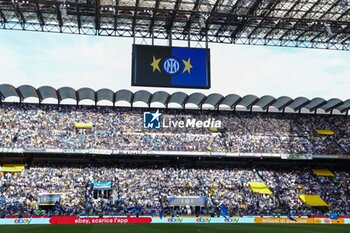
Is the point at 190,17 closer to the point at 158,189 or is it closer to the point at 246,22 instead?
the point at 246,22

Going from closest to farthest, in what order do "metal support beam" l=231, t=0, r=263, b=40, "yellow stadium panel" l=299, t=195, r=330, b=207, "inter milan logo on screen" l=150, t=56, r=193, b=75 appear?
1. "inter milan logo on screen" l=150, t=56, r=193, b=75
2. "metal support beam" l=231, t=0, r=263, b=40
3. "yellow stadium panel" l=299, t=195, r=330, b=207

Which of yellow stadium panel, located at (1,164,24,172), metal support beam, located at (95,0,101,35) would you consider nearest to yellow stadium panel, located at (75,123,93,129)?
yellow stadium panel, located at (1,164,24,172)

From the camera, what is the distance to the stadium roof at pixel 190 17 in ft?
112

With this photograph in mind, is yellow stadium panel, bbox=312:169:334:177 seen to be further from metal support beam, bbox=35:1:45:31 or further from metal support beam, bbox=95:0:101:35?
metal support beam, bbox=35:1:45:31

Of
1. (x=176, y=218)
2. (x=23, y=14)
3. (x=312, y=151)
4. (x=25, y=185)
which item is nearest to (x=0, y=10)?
(x=23, y=14)

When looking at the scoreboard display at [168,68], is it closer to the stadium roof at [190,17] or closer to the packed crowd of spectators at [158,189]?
the stadium roof at [190,17]

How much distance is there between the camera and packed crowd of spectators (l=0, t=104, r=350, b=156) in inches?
1844

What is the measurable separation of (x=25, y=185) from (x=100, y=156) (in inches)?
352

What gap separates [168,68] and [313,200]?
918 inches

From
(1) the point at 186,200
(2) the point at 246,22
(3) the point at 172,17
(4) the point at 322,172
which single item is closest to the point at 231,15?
(2) the point at 246,22

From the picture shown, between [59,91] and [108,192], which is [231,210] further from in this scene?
[59,91]

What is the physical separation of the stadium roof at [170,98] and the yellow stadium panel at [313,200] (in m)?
11.3

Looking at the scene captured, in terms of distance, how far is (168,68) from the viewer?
32031 mm

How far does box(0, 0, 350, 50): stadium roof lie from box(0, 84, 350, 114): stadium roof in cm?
1119
